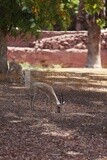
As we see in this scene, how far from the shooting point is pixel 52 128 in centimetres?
888

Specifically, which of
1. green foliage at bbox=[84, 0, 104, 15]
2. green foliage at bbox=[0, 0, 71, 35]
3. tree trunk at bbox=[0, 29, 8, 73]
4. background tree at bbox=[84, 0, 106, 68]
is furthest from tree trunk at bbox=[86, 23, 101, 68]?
green foliage at bbox=[84, 0, 104, 15]

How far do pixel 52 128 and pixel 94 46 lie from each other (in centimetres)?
1434

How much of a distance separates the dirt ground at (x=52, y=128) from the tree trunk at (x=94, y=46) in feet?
32.2

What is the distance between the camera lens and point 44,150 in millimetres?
7418

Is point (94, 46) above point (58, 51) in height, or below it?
above

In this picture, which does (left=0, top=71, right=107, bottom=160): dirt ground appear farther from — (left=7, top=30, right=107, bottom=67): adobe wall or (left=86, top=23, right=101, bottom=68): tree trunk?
(left=7, top=30, right=107, bottom=67): adobe wall

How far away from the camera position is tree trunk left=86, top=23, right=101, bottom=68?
74.9 feet

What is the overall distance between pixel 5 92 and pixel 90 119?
12.9 ft

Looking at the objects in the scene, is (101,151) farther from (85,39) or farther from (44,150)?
(85,39)

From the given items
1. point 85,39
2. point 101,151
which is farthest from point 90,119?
point 85,39

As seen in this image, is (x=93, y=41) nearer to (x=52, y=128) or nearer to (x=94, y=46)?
A: (x=94, y=46)

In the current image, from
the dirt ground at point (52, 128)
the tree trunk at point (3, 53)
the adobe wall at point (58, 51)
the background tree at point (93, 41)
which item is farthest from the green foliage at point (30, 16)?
the adobe wall at point (58, 51)

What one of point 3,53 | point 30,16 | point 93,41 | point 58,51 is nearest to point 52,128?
point 30,16

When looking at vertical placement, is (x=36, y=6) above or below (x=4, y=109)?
above
